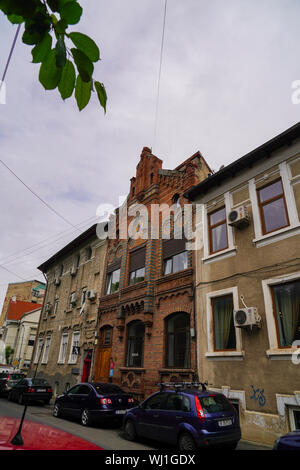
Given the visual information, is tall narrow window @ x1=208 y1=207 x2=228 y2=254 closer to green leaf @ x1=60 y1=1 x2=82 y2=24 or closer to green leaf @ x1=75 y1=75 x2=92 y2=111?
green leaf @ x1=75 y1=75 x2=92 y2=111

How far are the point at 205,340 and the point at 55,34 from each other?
11.7 metres

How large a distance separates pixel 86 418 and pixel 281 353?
7.46 m

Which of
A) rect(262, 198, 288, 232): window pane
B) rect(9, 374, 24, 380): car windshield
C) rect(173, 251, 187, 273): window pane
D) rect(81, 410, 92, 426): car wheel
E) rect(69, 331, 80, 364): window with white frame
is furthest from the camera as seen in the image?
rect(9, 374, 24, 380): car windshield

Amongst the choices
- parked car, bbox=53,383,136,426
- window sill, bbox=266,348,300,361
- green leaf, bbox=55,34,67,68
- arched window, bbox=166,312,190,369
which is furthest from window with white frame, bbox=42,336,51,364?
green leaf, bbox=55,34,67,68

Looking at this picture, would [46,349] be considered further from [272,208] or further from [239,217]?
[272,208]

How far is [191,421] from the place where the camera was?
7418 mm

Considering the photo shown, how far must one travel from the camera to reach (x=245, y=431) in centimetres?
931

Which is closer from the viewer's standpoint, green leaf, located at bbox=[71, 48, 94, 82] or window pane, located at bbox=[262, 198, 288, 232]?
green leaf, located at bbox=[71, 48, 94, 82]

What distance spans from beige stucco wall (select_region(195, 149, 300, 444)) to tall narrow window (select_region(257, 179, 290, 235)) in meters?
0.36

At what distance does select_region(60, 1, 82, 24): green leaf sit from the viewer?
148 cm

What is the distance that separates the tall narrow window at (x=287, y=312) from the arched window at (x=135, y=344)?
24.6ft

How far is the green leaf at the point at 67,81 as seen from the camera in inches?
62.3

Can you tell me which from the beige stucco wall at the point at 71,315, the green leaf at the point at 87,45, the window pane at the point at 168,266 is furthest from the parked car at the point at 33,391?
the green leaf at the point at 87,45

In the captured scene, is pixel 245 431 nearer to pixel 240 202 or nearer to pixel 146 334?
pixel 146 334
